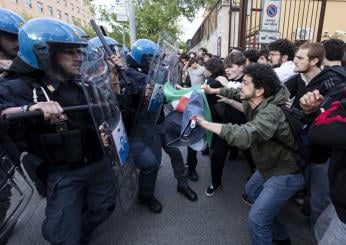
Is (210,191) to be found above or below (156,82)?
below

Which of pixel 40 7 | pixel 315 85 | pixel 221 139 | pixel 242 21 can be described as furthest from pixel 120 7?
pixel 40 7

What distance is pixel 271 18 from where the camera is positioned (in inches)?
195

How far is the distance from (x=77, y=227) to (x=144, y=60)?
6.20 feet

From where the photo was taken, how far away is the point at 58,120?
166 centimetres

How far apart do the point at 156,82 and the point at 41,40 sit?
107cm

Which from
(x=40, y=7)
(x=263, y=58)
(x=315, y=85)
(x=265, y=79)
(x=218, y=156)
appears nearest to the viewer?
(x=265, y=79)

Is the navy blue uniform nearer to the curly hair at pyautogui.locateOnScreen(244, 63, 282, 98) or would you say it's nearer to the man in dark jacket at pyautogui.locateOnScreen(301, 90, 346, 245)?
the curly hair at pyautogui.locateOnScreen(244, 63, 282, 98)

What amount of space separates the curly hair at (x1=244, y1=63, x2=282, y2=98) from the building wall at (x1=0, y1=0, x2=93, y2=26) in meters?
27.1

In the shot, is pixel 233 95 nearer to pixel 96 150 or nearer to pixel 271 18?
pixel 96 150

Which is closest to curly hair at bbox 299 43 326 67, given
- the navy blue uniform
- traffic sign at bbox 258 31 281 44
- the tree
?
the navy blue uniform

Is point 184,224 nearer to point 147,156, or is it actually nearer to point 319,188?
point 147,156

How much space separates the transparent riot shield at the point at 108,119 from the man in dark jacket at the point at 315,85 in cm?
147

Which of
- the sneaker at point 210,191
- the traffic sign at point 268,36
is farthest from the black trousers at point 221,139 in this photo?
the traffic sign at point 268,36

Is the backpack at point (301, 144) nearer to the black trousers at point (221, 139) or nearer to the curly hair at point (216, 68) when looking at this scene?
the black trousers at point (221, 139)
